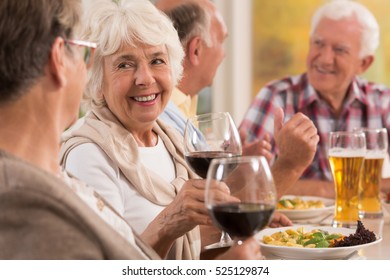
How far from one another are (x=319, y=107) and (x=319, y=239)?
145 cm

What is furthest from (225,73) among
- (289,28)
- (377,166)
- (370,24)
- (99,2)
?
(99,2)

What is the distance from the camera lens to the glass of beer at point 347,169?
152 centimetres

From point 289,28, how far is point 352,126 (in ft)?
4.12

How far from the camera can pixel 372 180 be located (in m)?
1.67

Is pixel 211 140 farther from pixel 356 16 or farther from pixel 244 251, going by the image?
pixel 356 16

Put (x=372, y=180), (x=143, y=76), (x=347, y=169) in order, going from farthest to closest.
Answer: (x=372, y=180), (x=347, y=169), (x=143, y=76)

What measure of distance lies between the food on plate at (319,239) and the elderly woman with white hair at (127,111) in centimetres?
21

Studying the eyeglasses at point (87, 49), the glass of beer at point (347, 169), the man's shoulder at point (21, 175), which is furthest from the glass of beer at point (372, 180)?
the man's shoulder at point (21, 175)

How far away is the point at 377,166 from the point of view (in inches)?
66.3

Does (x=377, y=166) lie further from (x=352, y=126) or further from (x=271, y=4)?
(x=271, y=4)

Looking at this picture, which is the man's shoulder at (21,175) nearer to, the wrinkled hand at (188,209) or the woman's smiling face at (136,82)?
the wrinkled hand at (188,209)

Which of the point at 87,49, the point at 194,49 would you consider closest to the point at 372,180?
the point at 194,49

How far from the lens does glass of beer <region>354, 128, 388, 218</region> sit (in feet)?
5.42

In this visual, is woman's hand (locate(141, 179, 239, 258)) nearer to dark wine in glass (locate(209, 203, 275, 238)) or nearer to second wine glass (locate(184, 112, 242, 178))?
second wine glass (locate(184, 112, 242, 178))
